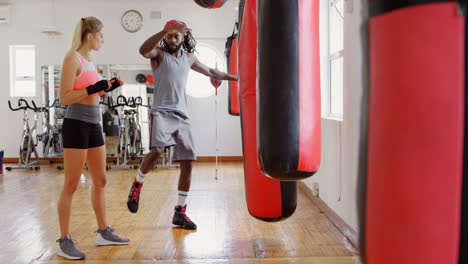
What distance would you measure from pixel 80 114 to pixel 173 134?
845 millimetres

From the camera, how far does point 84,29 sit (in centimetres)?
265

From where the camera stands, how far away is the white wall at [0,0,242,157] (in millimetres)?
8422

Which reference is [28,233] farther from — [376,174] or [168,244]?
[376,174]

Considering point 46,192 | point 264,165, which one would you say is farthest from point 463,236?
point 46,192

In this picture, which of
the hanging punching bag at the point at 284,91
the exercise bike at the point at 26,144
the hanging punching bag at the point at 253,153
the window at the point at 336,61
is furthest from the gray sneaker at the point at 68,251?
the exercise bike at the point at 26,144

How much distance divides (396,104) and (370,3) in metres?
0.17

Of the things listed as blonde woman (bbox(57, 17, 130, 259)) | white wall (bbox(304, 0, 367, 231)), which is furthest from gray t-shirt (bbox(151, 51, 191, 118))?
white wall (bbox(304, 0, 367, 231))

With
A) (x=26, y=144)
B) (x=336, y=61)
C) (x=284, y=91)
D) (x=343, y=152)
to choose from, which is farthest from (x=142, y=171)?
(x=26, y=144)

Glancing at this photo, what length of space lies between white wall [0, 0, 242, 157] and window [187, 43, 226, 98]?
102mm

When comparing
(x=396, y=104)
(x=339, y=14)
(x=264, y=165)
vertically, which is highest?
(x=339, y=14)

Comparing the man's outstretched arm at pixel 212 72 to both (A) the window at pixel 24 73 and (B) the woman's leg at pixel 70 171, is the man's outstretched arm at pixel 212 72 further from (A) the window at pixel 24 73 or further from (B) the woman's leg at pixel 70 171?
(A) the window at pixel 24 73

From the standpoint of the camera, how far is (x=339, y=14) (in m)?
4.33

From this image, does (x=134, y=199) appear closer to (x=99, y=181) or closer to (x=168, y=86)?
(x=99, y=181)

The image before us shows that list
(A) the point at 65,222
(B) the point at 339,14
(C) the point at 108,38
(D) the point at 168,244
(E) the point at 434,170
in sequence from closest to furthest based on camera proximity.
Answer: (E) the point at 434,170 < (A) the point at 65,222 < (D) the point at 168,244 < (B) the point at 339,14 < (C) the point at 108,38
